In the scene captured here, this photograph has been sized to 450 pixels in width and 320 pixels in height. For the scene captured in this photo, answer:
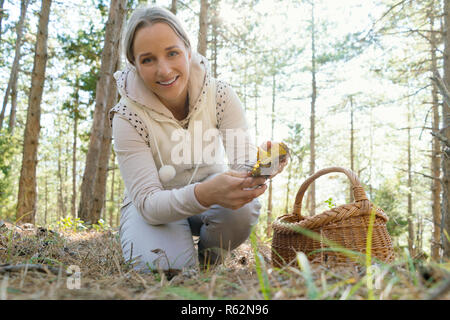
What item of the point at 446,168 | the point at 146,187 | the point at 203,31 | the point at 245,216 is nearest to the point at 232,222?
the point at 245,216

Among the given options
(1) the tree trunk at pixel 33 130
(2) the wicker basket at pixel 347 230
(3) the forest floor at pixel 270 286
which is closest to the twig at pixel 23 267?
(3) the forest floor at pixel 270 286

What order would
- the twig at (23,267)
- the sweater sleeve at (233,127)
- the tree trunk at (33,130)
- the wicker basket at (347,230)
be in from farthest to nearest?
the tree trunk at (33,130)
the sweater sleeve at (233,127)
the wicker basket at (347,230)
the twig at (23,267)

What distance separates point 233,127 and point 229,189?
2.60 ft

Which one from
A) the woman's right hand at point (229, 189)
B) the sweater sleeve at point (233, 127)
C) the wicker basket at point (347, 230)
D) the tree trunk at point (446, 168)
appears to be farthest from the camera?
the tree trunk at point (446, 168)

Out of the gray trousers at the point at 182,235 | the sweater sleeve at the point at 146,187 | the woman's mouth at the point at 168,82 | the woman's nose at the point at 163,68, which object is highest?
the woman's nose at the point at 163,68

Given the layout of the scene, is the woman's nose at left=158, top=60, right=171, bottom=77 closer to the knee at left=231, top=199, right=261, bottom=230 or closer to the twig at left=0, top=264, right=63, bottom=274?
the knee at left=231, top=199, right=261, bottom=230

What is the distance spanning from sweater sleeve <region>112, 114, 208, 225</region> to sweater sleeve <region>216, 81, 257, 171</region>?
53 cm

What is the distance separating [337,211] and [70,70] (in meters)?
13.0

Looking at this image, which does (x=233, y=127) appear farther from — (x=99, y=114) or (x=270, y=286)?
(x=99, y=114)

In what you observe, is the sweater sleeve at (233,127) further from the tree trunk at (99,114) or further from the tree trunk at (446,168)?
the tree trunk at (99,114)

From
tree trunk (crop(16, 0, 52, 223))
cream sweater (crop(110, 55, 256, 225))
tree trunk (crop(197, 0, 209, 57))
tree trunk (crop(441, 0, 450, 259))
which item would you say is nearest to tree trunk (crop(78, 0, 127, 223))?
tree trunk (crop(16, 0, 52, 223))

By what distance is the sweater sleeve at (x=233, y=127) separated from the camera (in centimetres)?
207

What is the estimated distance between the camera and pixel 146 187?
5.69ft
